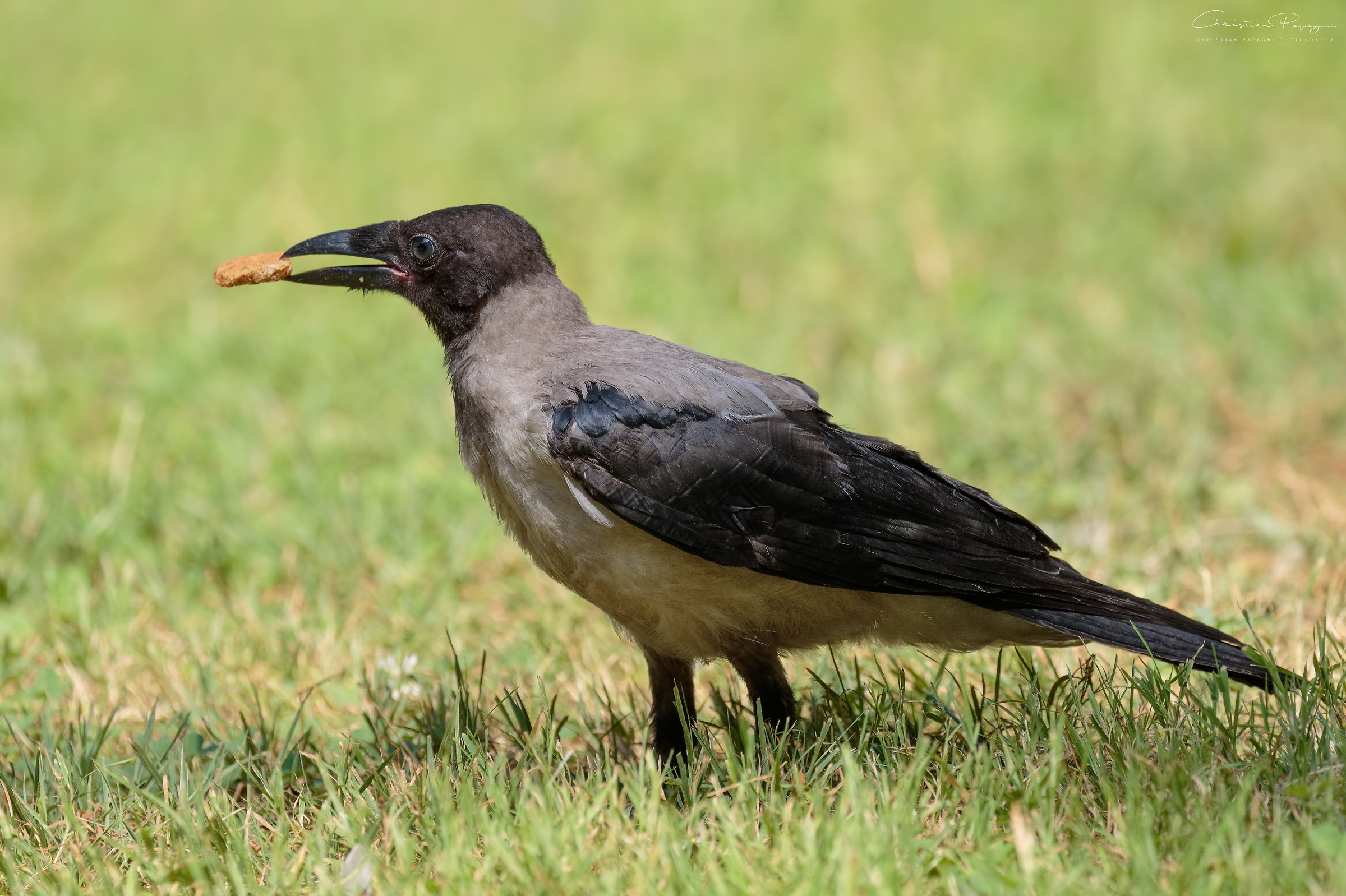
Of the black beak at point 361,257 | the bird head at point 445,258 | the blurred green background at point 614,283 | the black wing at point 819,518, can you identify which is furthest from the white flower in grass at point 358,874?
the black beak at point 361,257

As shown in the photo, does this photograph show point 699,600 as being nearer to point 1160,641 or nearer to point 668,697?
point 668,697

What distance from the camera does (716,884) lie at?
2572 mm

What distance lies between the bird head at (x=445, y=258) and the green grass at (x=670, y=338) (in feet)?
3.29

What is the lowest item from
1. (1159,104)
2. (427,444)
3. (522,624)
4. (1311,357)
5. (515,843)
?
(515,843)

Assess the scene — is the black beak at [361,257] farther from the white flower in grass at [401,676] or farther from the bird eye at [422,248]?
the white flower in grass at [401,676]

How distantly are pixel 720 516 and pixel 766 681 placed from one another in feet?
1.75

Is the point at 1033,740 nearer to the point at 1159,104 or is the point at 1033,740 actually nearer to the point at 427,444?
the point at 427,444

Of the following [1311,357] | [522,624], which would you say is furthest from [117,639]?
[1311,357]

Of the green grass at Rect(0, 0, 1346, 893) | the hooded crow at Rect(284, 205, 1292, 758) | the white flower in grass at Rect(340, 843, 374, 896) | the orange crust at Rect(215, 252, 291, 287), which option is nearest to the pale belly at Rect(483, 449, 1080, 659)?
the hooded crow at Rect(284, 205, 1292, 758)

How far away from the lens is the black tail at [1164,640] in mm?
3195

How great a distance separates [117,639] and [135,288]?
4.44 metres

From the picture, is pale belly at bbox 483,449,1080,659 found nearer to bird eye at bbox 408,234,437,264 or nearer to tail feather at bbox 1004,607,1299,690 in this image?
tail feather at bbox 1004,607,1299,690

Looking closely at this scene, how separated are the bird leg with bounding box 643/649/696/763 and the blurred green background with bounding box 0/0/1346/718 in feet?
1.56

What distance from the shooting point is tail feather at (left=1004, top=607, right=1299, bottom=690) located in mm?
3195
